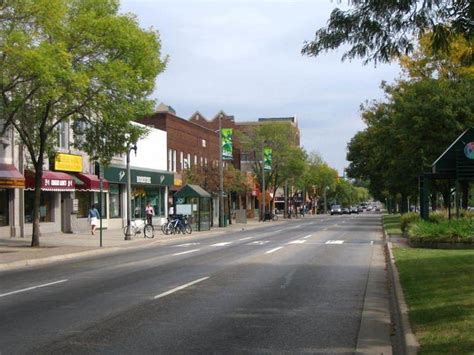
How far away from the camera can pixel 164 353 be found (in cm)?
748

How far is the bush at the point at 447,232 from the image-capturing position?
21266 millimetres

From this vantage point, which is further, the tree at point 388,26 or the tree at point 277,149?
the tree at point 277,149

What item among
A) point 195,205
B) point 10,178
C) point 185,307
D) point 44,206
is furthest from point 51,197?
point 185,307

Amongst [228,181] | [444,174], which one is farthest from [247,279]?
[228,181]

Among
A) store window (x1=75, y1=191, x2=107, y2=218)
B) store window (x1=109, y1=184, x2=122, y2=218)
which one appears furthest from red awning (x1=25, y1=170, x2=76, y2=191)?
store window (x1=109, y1=184, x2=122, y2=218)

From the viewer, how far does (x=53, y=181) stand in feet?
108

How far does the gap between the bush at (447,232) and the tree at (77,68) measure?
11011 mm

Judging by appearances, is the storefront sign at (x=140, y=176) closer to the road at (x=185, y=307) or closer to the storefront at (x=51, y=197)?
the storefront at (x=51, y=197)

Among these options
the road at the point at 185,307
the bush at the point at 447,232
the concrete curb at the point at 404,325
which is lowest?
the road at the point at 185,307

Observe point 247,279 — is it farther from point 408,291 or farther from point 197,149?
point 197,149

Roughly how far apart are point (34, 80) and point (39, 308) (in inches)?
458

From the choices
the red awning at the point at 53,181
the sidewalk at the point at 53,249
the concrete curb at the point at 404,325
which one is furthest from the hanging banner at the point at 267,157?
the concrete curb at the point at 404,325

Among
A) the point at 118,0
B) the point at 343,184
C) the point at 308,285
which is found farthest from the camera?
the point at 343,184

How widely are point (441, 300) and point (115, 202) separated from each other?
36.2m
